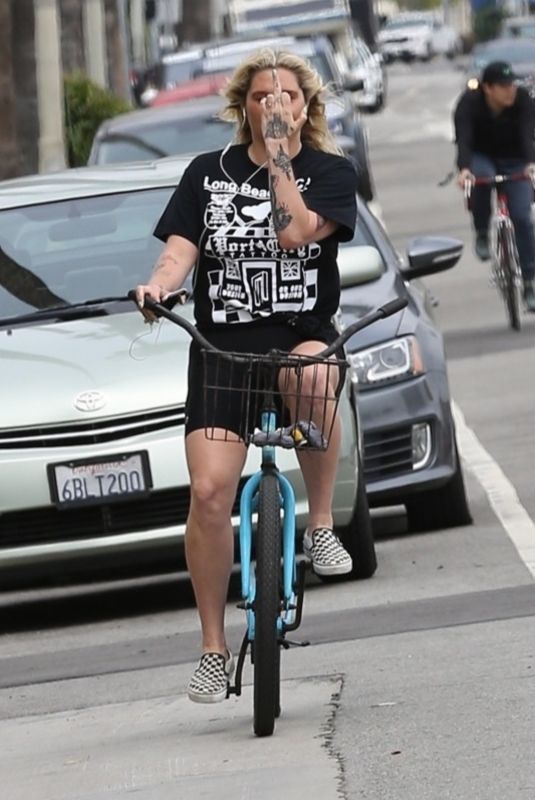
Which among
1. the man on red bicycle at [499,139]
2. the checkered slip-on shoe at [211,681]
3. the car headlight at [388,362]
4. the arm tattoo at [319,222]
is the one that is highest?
the arm tattoo at [319,222]

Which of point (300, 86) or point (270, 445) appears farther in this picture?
point (300, 86)

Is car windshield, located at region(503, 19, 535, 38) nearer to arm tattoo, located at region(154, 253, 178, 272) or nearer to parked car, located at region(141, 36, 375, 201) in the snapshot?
parked car, located at region(141, 36, 375, 201)

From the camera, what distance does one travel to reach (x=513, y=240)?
18031 mm

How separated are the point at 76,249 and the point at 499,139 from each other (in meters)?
8.08

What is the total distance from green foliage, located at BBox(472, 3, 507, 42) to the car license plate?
87713mm

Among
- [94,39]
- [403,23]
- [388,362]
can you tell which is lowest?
[403,23]

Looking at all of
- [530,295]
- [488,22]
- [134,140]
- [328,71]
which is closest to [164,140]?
[134,140]

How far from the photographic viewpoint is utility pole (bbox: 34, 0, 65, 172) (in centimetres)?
2941

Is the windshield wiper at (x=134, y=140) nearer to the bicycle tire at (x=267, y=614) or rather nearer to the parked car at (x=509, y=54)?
the bicycle tire at (x=267, y=614)

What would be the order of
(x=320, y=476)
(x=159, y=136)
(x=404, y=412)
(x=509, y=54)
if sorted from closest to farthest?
1. (x=320, y=476)
2. (x=404, y=412)
3. (x=159, y=136)
4. (x=509, y=54)

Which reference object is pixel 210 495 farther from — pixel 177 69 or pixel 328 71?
pixel 177 69

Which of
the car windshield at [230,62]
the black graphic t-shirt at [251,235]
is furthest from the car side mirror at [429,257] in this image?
the car windshield at [230,62]

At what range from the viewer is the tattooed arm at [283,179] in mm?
6801

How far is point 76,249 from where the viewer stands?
10164 mm
